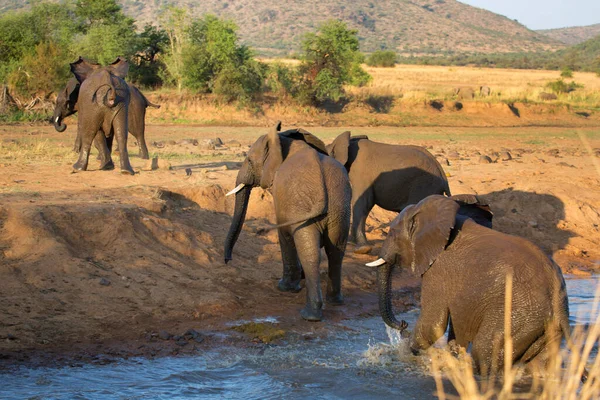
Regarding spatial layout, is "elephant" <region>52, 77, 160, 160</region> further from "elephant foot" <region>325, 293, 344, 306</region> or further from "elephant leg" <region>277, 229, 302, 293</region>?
"elephant foot" <region>325, 293, 344, 306</region>

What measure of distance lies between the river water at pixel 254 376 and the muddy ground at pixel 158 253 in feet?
0.94

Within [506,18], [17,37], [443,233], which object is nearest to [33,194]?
[443,233]

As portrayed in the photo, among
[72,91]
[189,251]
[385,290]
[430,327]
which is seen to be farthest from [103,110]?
[430,327]

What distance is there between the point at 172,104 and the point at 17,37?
6099mm

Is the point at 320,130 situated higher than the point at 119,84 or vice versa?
the point at 119,84

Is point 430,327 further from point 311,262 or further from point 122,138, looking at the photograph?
point 122,138

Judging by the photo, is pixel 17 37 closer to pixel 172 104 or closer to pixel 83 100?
pixel 172 104

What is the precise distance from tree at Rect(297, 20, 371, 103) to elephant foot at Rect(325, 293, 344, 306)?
20206mm

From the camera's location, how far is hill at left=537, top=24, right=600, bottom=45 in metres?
178

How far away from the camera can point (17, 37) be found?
89.9 feet

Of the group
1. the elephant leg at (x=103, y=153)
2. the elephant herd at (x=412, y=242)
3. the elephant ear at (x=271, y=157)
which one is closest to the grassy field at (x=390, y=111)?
the elephant leg at (x=103, y=153)

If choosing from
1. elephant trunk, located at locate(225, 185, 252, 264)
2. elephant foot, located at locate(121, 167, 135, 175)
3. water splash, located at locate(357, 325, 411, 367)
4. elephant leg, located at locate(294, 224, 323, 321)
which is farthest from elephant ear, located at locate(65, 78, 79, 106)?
water splash, located at locate(357, 325, 411, 367)

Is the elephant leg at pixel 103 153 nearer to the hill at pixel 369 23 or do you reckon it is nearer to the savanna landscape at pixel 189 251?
the savanna landscape at pixel 189 251

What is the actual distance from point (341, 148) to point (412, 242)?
12.7 ft
